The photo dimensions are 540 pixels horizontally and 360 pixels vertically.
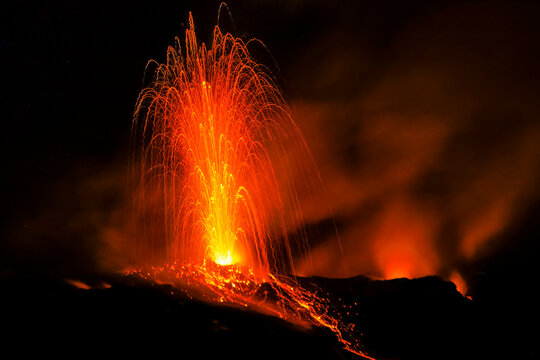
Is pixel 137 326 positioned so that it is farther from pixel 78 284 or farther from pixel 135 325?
pixel 78 284

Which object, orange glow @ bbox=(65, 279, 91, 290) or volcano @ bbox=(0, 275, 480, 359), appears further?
orange glow @ bbox=(65, 279, 91, 290)

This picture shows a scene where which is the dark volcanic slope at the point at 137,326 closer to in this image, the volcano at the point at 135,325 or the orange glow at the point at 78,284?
the volcano at the point at 135,325

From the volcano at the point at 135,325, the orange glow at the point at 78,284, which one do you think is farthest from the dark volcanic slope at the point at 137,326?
the orange glow at the point at 78,284

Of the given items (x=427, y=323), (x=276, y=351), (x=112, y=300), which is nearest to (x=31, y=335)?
(x=112, y=300)

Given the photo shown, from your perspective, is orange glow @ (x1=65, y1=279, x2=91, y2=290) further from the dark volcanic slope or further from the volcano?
the dark volcanic slope

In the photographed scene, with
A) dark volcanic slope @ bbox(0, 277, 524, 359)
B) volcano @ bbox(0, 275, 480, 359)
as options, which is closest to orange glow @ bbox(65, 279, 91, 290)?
volcano @ bbox(0, 275, 480, 359)

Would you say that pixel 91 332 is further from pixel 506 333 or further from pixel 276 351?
pixel 506 333

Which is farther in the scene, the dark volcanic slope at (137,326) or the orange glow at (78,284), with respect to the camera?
the orange glow at (78,284)

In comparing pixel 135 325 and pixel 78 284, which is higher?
pixel 78 284

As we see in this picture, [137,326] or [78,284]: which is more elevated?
[78,284]

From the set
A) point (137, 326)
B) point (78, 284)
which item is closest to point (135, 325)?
point (137, 326)

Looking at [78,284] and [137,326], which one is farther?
[78,284]
